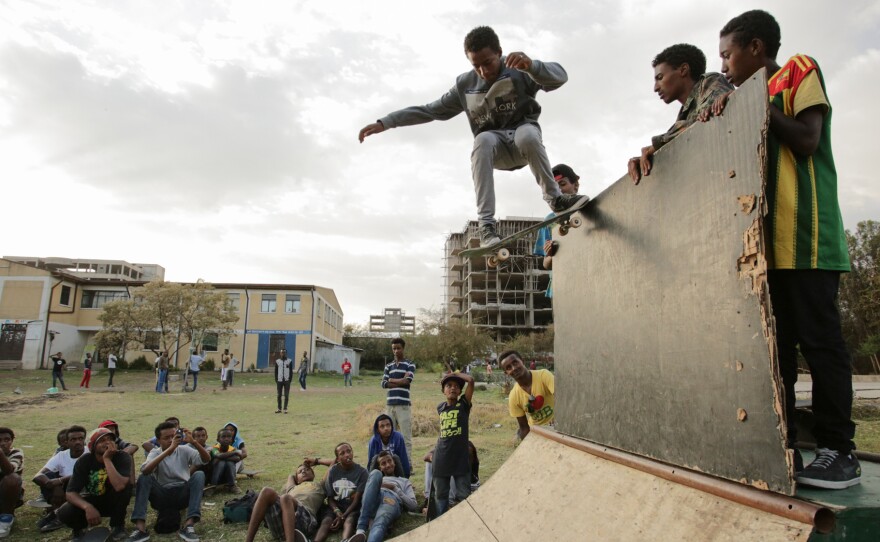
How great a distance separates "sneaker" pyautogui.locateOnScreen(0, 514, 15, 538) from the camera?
547cm

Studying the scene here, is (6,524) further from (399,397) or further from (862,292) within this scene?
(862,292)

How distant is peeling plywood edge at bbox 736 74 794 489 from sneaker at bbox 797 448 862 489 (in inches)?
12.6

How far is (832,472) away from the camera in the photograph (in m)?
1.68

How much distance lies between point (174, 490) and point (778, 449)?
6.53 m

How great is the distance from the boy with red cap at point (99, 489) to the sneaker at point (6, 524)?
513mm

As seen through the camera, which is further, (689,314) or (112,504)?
(112,504)

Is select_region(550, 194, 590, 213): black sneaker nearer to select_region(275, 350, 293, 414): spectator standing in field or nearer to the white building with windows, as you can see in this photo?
select_region(275, 350, 293, 414): spectator standing in field

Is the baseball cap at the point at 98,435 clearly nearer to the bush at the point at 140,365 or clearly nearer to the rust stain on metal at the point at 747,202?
the rust stain on metal at the point at 747,202

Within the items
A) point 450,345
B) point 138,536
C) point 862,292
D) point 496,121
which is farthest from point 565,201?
point 450,345

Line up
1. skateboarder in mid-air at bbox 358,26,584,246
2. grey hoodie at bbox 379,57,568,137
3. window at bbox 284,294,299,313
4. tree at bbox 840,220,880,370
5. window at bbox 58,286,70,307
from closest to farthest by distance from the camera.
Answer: skateboarder in mid-air at bbox 358,26,584,246 → grey hoodie at bbox 379,57,568,137 → tree at bbox 840,220,880,370 → window at bbox 58,286,70,307 → window at bbox 284,294,299,313

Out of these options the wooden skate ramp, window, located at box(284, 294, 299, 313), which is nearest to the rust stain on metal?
the wooden skate ramp

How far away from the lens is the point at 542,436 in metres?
3.03

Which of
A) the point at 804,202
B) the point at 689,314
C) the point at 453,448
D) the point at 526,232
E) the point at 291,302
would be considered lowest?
the point at 453,448

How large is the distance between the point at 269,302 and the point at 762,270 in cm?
4339
